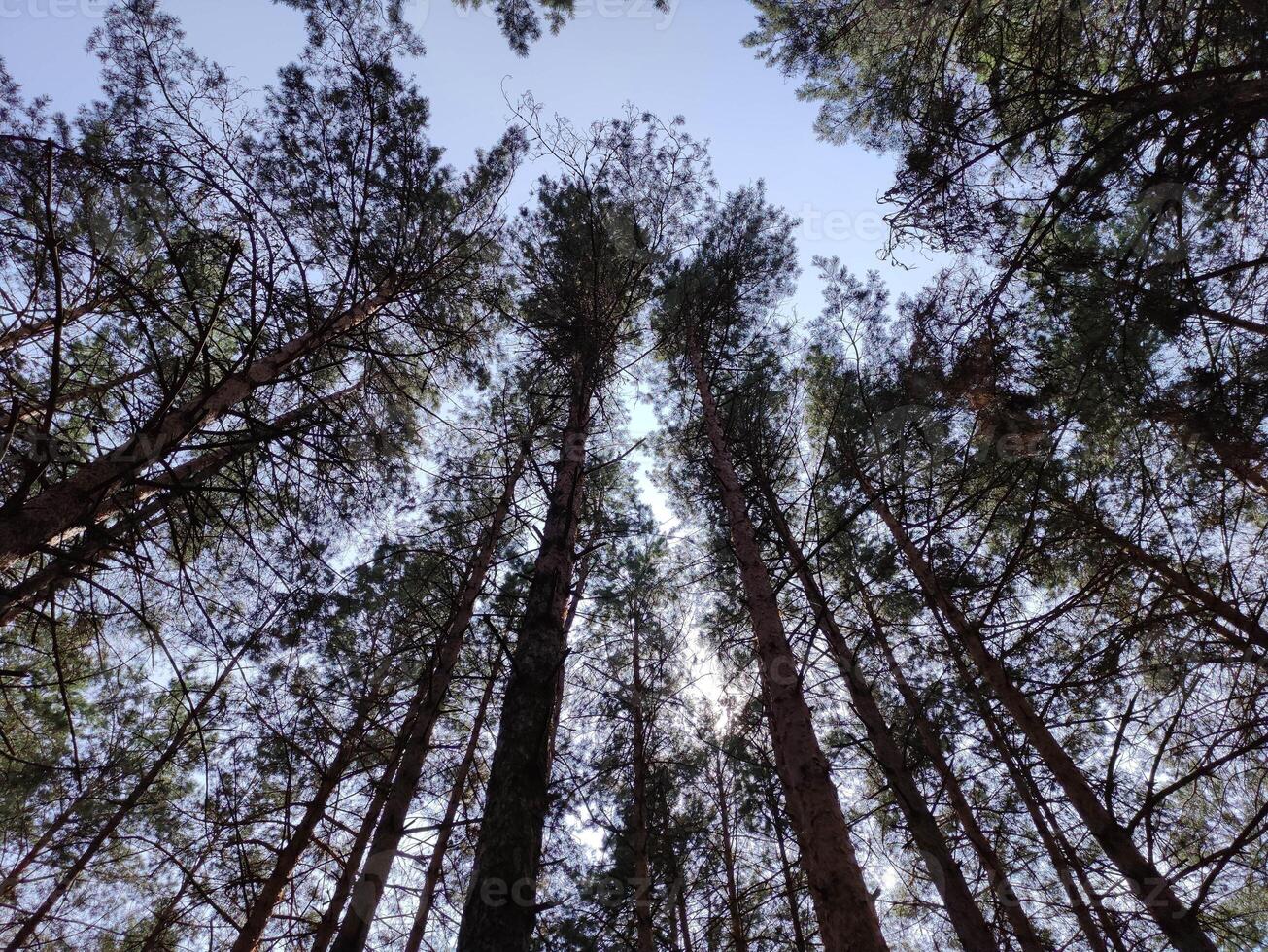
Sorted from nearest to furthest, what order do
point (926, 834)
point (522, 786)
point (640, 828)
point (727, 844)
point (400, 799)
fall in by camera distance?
1. point (522, 786)
2. point (400, 799)
3. point (926, 834)
4. point (640, 828)
5. point (727, 844)

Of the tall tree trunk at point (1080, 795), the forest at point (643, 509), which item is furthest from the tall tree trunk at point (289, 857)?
the tall tree trunk at point (1080, 795)

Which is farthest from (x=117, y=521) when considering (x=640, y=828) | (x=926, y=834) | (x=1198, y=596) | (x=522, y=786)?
(x=926, y=834)

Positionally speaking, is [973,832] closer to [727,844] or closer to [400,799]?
[727,844]

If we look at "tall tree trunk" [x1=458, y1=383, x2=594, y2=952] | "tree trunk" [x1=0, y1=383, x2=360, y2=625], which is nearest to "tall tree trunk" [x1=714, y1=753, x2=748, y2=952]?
"tall tree trunk" [x1=458, y1=383, x2=594, y2=952]

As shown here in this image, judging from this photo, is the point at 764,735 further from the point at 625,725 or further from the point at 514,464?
the point at 514,464

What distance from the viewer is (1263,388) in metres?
3.93

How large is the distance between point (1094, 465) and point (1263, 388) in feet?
11.0

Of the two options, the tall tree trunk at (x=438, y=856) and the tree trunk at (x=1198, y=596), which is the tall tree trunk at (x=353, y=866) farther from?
the tree trunk at (x=1198, y=596)

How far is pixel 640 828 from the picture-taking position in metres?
7.61

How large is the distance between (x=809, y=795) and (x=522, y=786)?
228cm

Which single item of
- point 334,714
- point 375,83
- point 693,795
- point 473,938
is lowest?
point 473,938

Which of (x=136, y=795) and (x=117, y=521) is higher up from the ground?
(x=117, y=521)

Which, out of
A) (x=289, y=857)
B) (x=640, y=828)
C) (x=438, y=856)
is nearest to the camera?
(x=289, y=857)

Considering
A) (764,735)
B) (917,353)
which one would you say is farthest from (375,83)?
(764,735)
